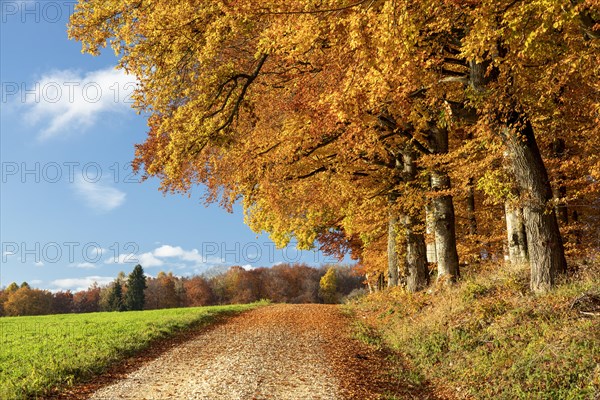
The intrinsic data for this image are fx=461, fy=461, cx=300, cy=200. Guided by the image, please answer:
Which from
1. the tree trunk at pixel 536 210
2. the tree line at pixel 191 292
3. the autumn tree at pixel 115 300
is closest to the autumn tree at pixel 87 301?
the tree line at pixel 191 292

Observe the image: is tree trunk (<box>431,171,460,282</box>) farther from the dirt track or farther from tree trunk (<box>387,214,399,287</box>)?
tree trunk (<box>387,214,399,287</box>)

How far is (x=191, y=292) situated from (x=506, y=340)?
9905 centimetres

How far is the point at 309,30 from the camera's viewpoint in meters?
9.48

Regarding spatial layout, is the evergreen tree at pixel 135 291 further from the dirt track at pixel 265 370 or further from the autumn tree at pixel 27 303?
the dirt track at pixel 265 370

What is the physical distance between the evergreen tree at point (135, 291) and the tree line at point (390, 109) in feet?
231

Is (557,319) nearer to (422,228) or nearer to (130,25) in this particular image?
(422,228)

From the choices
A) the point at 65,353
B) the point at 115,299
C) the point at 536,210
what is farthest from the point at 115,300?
the point at 536,210

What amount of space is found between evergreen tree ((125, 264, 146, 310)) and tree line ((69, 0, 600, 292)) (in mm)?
70373

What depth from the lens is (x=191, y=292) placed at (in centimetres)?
10275

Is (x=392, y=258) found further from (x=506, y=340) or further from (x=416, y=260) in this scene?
(x=506, y=340)

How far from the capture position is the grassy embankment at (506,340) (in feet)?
25.4

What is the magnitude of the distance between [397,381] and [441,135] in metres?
10.3

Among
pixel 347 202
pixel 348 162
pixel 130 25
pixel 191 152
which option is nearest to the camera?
pixel 130 25

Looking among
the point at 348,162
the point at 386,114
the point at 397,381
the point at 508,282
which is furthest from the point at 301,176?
the point at 397,381
